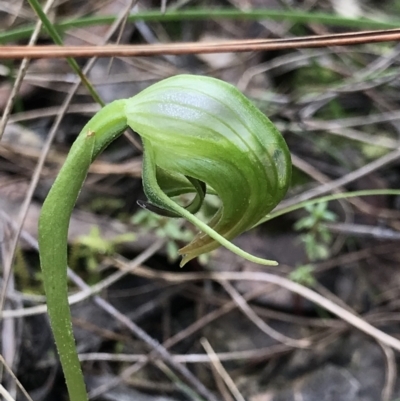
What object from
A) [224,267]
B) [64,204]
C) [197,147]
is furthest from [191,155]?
[224,267]

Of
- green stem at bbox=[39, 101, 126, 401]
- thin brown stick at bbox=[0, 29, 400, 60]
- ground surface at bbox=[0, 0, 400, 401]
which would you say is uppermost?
thin brown stick at bbox=[0, 29, 400, 60]

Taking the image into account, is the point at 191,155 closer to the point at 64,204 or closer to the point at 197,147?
the point at 197,147

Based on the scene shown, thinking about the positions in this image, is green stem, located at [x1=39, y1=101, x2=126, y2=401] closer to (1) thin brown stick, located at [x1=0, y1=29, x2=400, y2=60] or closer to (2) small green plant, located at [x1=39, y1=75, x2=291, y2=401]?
(2) small green plant, located at [x1=39, y1=75, x2=291, y2=401]

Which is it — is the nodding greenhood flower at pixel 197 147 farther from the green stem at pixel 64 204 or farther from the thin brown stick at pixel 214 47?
the thin brown stick at pixel 214 47

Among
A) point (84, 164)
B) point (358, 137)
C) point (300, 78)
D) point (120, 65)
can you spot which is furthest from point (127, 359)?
point (300, 78)

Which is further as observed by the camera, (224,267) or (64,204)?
(224,267)

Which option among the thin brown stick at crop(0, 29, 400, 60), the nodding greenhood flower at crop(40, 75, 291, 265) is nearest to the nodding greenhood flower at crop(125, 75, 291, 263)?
the nodding greenhood flower at crop(40, 75, 291, 265)
